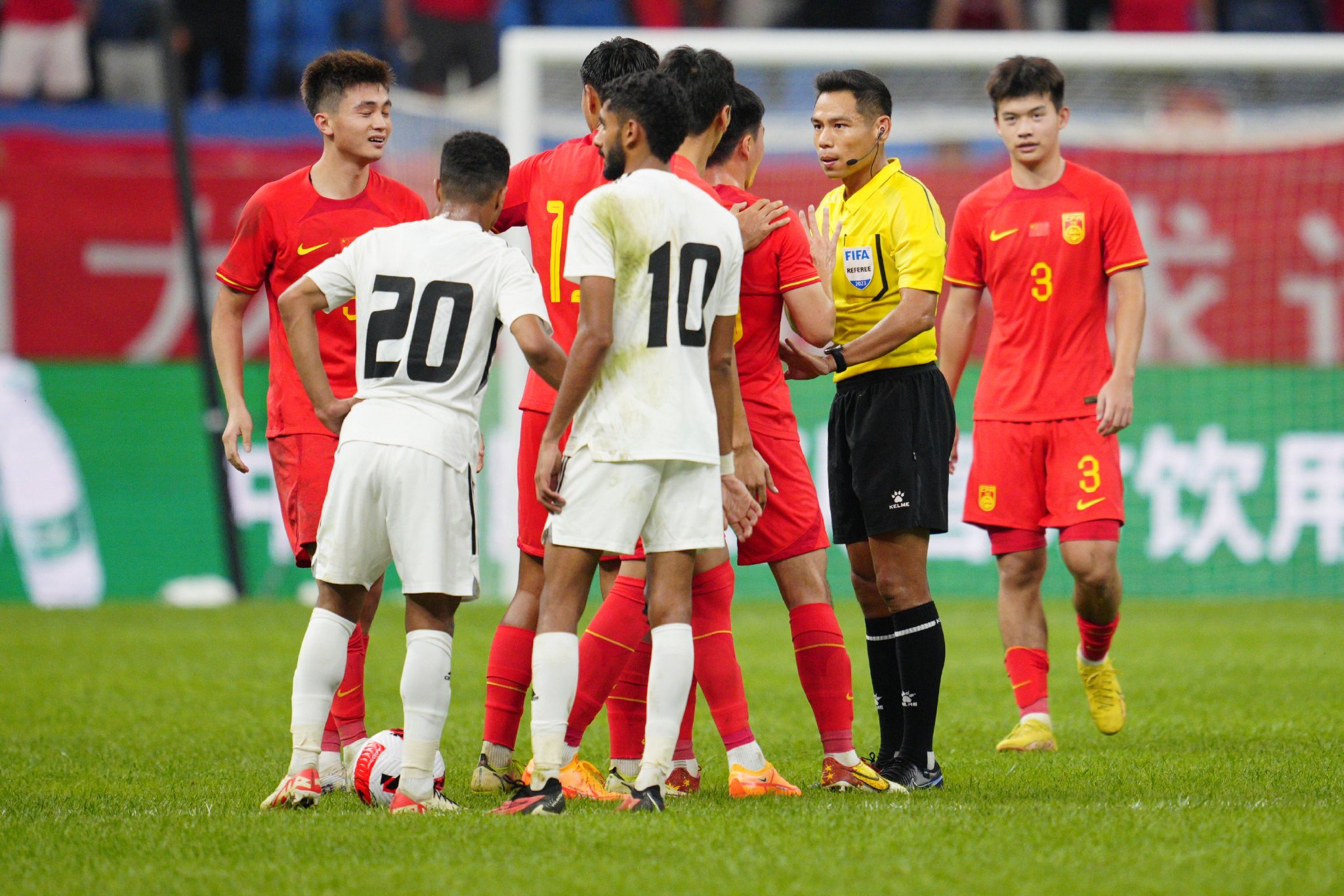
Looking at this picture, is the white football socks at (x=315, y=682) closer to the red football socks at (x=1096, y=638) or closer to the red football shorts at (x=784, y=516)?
the red football shorts at (x=784, y=516)

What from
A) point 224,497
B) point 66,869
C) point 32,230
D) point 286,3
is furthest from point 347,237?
point 286,3

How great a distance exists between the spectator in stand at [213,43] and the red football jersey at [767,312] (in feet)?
42.6

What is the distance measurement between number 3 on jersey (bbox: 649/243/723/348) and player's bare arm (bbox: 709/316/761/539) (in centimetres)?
13

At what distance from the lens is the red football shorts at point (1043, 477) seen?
6.23 meters

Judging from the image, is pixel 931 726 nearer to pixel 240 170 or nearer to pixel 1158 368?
pixel 1158 368

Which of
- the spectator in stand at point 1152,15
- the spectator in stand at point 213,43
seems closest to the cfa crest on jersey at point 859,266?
the spectator in stand at point 213,43

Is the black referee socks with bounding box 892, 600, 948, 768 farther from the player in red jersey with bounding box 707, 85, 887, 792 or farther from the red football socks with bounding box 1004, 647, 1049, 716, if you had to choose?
the red football socks with bounding box 1004, 647, 1049, 716

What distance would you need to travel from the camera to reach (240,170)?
15.1 meters

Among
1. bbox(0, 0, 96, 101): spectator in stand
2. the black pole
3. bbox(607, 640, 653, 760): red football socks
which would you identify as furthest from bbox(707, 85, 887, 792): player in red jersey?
bbox(0, 0, 96, 101): spectator in stand

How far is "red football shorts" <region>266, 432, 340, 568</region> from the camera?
18.0 feet

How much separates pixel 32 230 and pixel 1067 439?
1097 cm

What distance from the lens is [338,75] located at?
5539mm

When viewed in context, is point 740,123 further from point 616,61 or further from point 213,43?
point 213,43

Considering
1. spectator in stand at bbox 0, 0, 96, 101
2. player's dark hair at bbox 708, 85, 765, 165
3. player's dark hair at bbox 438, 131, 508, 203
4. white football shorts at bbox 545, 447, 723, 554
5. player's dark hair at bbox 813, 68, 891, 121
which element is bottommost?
white football shorts at bbox 545, 447, 723, 554
